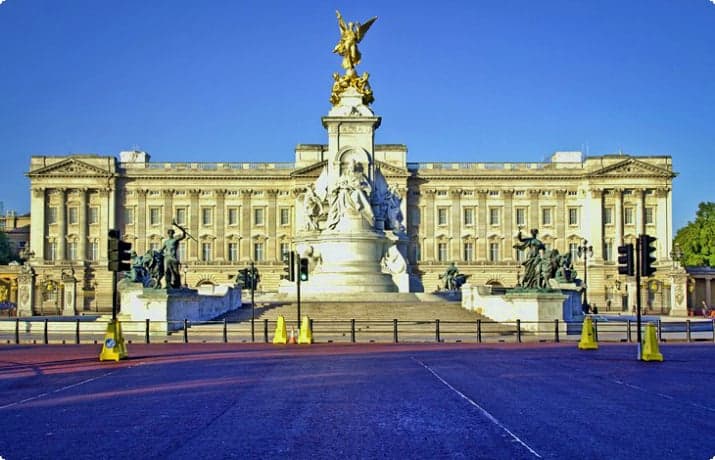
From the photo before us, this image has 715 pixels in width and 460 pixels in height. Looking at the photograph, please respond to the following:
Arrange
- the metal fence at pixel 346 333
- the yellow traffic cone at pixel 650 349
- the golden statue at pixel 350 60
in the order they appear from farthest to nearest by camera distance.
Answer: the golden statue at pixel 350 60 → the metal fence at pixel 346 333 → the yellow traffic cone at pixel 650 349

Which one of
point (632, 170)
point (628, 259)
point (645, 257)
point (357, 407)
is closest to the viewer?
point (357, 407)

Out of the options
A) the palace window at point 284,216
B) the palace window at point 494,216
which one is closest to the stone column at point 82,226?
the palace window at point 284,216

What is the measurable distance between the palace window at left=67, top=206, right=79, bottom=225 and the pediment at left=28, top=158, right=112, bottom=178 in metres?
4.16

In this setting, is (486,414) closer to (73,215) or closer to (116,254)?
(116,254)

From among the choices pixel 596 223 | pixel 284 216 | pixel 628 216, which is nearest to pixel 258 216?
pixel 284 216

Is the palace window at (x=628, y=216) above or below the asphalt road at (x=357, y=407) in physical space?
above

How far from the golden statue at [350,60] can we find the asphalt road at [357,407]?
3025cm

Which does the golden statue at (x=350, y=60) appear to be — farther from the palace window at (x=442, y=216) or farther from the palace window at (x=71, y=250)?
the palace window at (x=71, y=250)

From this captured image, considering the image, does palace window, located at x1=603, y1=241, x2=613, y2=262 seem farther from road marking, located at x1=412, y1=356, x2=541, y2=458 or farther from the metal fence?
road marking, located at x1=412, y1=356, x2=541, y2=458

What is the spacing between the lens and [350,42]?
174 feet


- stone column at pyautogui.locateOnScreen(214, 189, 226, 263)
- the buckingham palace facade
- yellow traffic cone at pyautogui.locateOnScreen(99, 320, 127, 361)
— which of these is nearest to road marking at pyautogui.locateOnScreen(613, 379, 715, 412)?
yellow traffic cone at pyautogui.locateOnScreen(99, 320, 127, 361)

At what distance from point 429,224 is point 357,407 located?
104305 mm

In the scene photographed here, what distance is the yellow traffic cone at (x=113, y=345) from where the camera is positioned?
23.7m

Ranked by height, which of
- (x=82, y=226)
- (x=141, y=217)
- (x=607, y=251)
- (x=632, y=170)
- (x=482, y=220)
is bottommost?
(x=607, y=251)
